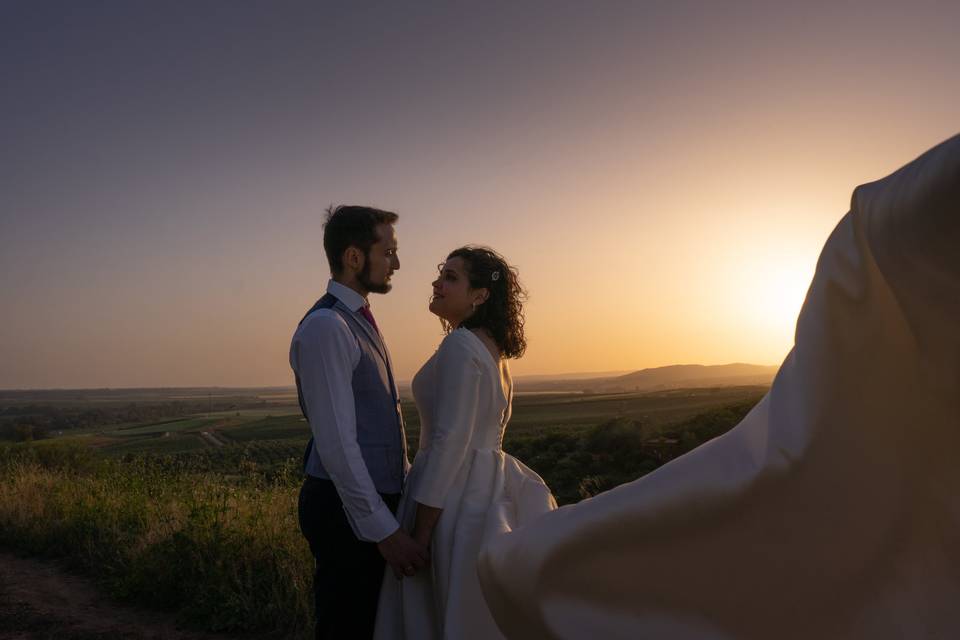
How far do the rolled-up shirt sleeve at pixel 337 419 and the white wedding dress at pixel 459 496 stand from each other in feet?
0.71

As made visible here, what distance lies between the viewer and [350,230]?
3.35 meters

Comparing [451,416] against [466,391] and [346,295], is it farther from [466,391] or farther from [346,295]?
[346,295]

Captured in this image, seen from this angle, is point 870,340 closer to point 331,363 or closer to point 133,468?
point 331,363

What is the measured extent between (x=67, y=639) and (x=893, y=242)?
6268mm

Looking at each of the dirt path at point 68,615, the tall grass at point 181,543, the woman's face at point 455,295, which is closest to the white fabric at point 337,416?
the woman's face at point 455,295

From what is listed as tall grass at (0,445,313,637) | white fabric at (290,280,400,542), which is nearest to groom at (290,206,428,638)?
white fabric at (290,280,400,542)

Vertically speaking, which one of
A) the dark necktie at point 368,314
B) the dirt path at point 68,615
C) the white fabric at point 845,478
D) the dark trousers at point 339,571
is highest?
the dark necktie at point 368,314

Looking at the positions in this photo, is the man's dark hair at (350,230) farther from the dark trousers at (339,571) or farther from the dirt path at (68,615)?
the dirt path at (68,615)

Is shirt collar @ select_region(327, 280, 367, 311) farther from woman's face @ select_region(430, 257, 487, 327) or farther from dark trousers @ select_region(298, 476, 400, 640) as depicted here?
dark trousers @ select_region(298, 476, 400, 640)

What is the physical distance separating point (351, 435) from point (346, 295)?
71 centimetres

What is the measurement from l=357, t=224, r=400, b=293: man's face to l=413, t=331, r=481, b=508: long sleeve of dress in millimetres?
505

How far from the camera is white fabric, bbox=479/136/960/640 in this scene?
1.27 m

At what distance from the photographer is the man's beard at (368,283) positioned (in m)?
3.35

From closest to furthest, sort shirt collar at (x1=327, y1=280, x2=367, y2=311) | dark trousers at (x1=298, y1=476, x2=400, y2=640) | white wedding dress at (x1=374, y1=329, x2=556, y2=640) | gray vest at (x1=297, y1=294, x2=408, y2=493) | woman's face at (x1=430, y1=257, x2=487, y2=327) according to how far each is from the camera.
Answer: white wedding dress at (x1=374, y1=329, x2=556, y2=640), dark trousers at (x1=298, y1=476, x2=400, y2=640), gray vest at (x1=297, y1=294, x2=408, y2=493), shirt collar at (x1=327, y1=280, x2=367, y2=311), woman's face at (x1=430, y1=257, x2=487, y2=327)
